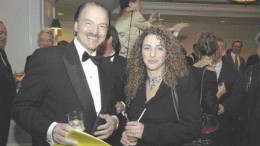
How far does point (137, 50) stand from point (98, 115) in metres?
0.76

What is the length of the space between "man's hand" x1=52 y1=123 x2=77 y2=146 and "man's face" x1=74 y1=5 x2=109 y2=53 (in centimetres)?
52

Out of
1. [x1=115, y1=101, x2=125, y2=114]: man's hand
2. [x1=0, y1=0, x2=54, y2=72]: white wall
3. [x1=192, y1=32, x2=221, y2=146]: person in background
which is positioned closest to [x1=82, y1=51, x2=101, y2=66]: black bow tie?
Answer: [x1=115, y1=101, x2=125, y2=114]: man's hand

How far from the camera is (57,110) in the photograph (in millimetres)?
2084

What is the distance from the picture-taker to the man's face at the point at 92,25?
212 centimetres

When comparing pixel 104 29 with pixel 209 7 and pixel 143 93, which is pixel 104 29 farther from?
pixel 209 7

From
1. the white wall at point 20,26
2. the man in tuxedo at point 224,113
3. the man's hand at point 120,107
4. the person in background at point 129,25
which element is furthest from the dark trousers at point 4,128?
the man in tuxedo at point 224,113

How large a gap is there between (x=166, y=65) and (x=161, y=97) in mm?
245

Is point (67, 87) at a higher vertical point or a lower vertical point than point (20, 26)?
lower

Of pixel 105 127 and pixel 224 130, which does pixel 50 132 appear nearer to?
pixel 105 127

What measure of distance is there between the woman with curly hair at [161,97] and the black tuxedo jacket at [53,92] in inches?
15.8

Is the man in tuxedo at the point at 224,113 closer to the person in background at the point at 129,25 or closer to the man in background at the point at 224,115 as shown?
the man in background at the point at 224,115

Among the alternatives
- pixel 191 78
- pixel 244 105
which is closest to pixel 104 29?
pixel 191 78

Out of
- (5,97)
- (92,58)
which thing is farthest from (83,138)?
(5,97)

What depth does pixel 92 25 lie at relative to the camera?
212 centimetres
